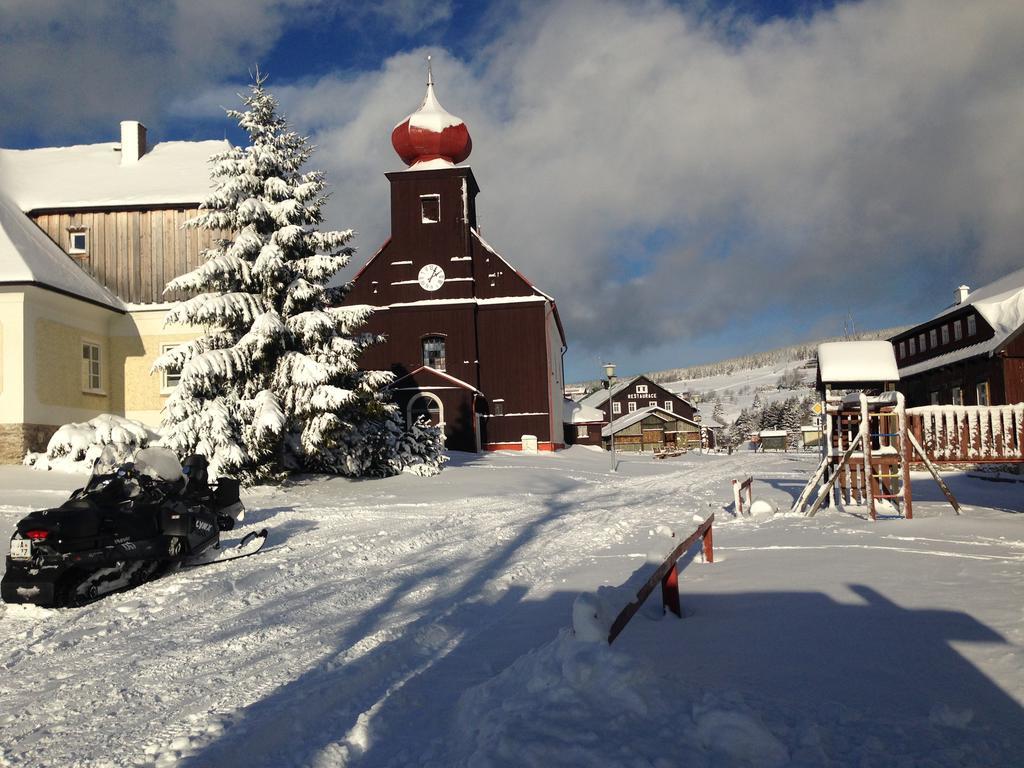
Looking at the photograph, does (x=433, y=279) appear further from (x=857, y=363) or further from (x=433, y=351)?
(x=857, y=363)

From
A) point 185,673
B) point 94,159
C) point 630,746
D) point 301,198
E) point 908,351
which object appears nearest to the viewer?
point 630,746

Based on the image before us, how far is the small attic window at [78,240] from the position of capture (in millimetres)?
25250

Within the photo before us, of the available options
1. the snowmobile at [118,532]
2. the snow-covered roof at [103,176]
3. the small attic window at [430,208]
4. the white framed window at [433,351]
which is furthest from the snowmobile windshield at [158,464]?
the small attic window at [430,208]

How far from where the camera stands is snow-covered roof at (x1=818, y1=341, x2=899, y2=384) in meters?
15.4

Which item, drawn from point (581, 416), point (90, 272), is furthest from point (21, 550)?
point (581, 416)

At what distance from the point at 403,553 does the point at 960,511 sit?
9770 mm

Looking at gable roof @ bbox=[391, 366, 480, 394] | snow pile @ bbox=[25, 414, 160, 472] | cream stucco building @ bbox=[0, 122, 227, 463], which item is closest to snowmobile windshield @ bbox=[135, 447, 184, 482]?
snow pile @ bbox=[25, 414, 160, 472]

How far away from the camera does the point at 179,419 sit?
17.2m

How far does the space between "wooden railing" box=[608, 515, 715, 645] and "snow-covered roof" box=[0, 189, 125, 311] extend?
18.3 meters

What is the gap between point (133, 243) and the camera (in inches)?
992

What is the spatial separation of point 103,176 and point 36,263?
23.5ft

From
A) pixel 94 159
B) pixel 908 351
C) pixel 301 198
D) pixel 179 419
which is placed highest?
pixel 94 159

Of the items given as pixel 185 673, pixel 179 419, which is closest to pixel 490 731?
pixel 185 673

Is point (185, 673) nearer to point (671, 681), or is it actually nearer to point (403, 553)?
point (671, 681)
